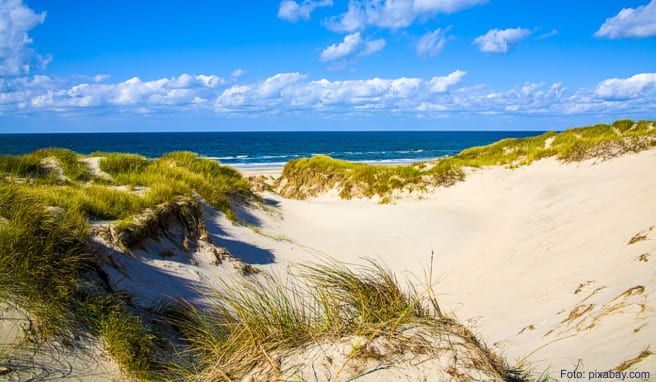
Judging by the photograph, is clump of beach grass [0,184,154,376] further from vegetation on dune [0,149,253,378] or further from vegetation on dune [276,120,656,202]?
vegetation on dune [276,120,656,202]

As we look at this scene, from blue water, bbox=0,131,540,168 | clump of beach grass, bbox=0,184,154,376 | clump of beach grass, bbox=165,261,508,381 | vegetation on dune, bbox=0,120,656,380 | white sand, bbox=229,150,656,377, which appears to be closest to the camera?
clump of beach grass, bbox=165,261,508,381

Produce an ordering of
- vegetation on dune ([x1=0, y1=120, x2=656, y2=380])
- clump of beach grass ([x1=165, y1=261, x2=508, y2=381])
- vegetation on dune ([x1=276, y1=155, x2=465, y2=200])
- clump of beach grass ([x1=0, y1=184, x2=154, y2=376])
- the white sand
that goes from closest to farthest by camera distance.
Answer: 1. clump of beach grass ([x1=165, y1=261, x2=508, y2=381])
2. vegetation on dune ([x1=0, y1=120, x2=656, y2=380])
3. clump of beach grass ([x1=0, y1=184, x2=154, y2=376])
4. the white sand
5. vegetation on dune ([x1=276, y1=155, x2=465, y2=200])

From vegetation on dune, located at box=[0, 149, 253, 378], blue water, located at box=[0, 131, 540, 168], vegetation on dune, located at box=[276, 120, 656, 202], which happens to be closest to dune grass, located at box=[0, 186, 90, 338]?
vegetation on dune, located at box=[0, 149, 253, 378]

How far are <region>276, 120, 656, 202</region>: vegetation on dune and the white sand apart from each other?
2.34 feet

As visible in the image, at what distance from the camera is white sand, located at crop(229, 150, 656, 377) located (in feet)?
12.4

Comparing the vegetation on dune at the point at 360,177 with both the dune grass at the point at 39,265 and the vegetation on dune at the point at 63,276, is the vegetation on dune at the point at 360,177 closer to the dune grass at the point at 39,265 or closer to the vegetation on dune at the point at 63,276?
the vegetation on dune at the point at 63,276

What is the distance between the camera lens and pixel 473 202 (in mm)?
14156

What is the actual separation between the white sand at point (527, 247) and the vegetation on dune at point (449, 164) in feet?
2.34

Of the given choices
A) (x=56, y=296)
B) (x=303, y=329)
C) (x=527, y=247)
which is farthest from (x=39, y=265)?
(x=527, y=247)

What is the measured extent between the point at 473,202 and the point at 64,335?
514 inches

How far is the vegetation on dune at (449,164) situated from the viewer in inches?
598

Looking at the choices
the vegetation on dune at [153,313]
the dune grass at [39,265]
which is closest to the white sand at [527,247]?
the vegetation on dune at [153,313]

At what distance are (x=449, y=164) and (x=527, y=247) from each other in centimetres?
842

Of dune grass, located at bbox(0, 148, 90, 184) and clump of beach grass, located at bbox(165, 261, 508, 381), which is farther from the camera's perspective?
dune grass, located at bbox(0, 148, 90, 184)
